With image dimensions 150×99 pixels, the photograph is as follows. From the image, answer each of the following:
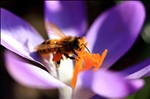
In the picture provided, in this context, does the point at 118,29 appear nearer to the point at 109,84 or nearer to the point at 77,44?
the point at 77,44

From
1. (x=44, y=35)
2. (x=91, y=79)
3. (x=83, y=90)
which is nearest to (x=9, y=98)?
(x=44, y=35)

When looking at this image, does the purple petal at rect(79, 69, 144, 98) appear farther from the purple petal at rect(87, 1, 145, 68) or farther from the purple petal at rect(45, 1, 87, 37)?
the purple petal at rect(45, 1, 87, 37)

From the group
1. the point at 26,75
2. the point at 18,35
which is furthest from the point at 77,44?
the point at 26,75

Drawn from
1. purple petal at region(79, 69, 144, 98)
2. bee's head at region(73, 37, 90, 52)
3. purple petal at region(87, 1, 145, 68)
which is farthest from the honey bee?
purple petal at region(79, 69, 144, 98)

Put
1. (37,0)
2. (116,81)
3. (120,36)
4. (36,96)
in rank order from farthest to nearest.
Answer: (37,0), (36,96), (120,36), (116,81)

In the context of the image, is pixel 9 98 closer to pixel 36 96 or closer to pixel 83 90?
pixel 36 96

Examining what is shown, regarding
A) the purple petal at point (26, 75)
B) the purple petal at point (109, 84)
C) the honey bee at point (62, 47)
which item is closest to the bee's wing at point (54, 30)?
the honey bee at point (62, 47)
